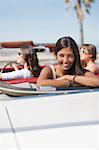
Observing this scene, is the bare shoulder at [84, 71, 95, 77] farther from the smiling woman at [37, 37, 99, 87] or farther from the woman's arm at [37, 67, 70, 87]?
the woman's arm at [37, 67, 70, 87]

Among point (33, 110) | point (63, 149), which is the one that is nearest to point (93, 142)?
point (63, 149)

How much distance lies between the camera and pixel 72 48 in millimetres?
2811

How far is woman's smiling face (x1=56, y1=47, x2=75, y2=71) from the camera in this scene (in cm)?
283

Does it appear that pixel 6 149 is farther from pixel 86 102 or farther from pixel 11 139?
pixel 86 102

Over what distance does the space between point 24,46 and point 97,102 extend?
60 centimetres

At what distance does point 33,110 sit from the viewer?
2766mm

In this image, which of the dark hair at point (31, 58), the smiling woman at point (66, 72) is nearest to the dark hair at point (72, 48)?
the smiling woman at point (66, 72)

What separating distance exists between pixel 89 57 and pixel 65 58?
161mm

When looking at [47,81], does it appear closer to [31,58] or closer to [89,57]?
[31,58]

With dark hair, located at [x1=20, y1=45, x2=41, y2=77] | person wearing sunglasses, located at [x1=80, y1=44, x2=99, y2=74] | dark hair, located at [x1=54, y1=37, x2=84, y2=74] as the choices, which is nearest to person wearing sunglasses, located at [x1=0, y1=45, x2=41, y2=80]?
dark hair, located at [x1=20, y1=45, x2=41, y2=77]

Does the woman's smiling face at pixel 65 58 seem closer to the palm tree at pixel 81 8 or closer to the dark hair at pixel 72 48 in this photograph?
the dark hair at pixel 72 48

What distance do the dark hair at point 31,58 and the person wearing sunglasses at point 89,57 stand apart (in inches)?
12.0

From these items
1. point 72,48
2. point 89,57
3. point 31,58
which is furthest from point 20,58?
point 89,57

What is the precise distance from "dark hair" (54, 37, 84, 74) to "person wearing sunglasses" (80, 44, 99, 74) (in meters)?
0.03
